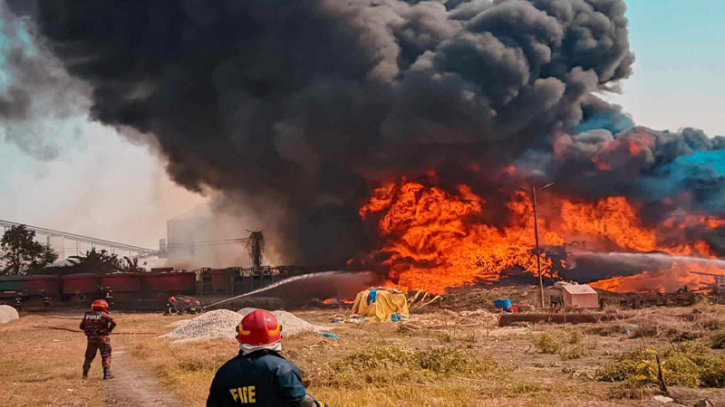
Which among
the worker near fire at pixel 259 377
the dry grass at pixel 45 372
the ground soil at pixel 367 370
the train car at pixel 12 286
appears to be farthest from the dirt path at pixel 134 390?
the train car at pixel 12 286

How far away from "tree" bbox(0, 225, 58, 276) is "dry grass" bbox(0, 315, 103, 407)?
53267mm

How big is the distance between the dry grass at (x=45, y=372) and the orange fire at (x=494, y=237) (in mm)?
23660

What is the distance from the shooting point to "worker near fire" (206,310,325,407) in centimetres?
538

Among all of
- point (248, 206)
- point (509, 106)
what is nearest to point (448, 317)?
point (509, 106)

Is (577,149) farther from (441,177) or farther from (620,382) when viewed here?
(620,382)

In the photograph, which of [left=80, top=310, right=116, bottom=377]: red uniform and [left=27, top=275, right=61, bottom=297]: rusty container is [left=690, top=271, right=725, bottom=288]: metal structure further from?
[left=27, top=275, right=61, bottom=297]: rusty container

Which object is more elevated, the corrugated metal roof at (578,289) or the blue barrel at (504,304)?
the corrugated metal roof at (578,289)

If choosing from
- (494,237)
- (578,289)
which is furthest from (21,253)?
(578,289)

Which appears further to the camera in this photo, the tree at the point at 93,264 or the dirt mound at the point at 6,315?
the tree at the point at 93,264

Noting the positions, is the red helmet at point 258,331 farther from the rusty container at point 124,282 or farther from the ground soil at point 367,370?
the rusty container at point 124,282

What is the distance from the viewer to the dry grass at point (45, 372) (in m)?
13.6

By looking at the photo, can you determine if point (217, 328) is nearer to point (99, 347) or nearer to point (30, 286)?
point (99, 347)

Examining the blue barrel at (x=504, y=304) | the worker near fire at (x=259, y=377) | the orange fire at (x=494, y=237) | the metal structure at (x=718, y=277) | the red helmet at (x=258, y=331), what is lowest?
the blue barrel at (x=504, y=304)

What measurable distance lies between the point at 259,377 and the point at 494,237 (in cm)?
4319
